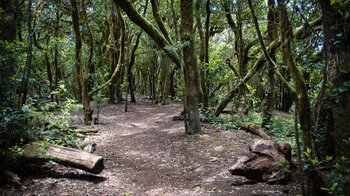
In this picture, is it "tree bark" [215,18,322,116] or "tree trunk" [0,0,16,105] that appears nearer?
"tree trunk" [0,0,16,105]

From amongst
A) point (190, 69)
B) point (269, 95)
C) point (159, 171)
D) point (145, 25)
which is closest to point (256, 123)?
point (269, 95)

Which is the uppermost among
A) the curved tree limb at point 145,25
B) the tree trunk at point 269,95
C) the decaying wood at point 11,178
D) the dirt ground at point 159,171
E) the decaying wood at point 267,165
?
the curved tree limb at point 145,25

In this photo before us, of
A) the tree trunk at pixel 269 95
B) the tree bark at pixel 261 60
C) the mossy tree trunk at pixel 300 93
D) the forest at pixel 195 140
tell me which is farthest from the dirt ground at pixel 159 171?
the tree bark at pixel 261 60

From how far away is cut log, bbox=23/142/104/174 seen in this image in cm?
423

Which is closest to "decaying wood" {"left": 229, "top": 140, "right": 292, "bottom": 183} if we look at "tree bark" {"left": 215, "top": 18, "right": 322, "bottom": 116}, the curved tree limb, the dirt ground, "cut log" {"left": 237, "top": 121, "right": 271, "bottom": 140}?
the dirt ground

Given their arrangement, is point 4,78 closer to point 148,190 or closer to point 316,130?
point 148,190

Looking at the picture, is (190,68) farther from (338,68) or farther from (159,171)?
(338,68)

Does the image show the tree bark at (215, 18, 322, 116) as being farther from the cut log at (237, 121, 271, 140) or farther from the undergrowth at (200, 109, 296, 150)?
the cut log at (237, 121, 271, 140)

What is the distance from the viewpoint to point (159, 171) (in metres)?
5.38

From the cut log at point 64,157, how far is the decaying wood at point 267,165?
2772 mm

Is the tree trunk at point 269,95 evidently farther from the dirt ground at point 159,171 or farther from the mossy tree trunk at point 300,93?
the mossy tree trunk at point 300,93

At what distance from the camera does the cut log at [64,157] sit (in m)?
4.23

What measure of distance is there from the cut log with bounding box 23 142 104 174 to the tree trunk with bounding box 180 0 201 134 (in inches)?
158

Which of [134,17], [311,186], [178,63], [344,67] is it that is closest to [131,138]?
[178,63]
